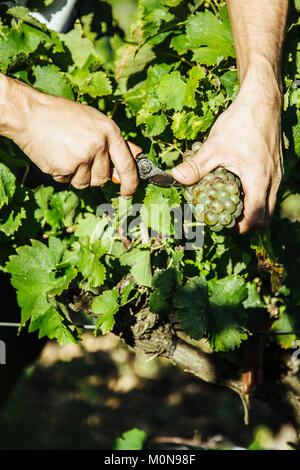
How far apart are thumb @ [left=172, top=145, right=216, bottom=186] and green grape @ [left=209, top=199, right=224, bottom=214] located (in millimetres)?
113

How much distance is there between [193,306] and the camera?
5.31 ft

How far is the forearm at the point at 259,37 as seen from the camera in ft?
5.09

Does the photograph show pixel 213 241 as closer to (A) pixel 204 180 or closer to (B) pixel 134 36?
(A) pixel 204 180

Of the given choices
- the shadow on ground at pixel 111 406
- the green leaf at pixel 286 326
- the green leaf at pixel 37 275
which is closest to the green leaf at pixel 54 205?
the green leaf at pixel 37 275

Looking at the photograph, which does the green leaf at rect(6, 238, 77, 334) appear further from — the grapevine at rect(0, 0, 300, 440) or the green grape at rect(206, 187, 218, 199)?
the green grape at rect(206, 187, 218, 199)

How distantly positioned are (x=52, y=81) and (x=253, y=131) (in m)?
0.85

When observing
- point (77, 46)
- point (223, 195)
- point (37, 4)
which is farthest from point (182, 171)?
point (37, 4)

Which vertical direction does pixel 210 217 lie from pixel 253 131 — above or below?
below

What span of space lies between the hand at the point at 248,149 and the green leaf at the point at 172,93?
184 millimetres

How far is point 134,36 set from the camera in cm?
192

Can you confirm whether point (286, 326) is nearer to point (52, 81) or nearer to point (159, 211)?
point (159, 211)

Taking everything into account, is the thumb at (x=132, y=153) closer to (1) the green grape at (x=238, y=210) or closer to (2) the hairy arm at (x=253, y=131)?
(2) the hairy arm at (x=253, y=131)

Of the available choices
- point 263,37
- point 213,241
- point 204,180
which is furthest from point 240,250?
point 263,37
